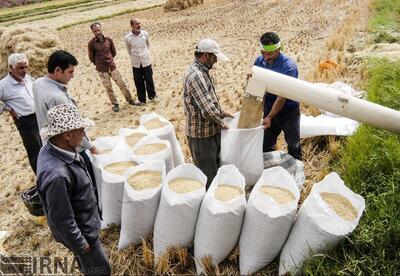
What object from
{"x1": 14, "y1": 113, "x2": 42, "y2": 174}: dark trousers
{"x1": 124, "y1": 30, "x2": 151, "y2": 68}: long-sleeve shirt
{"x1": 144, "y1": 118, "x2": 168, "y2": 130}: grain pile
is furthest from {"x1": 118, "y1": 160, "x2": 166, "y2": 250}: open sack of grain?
{"x1": 124, "y1": 30, "x2": 151, "y2": 68}: long-sleeve shirt

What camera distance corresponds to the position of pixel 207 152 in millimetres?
3488

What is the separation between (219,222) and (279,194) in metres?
0.50

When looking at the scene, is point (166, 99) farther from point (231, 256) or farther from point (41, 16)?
point (41, 16)

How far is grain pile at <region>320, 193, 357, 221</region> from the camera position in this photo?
2434mm

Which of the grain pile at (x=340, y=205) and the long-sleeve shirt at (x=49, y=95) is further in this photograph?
the long-sleeve shirt at (x=49, y=95)

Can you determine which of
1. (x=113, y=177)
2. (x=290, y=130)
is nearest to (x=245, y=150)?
(x=290, y=130)

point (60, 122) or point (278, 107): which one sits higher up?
point (60, 122)

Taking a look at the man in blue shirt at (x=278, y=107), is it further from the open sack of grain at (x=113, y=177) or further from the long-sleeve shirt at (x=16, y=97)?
the long-sleeve shirt at (x=16, y=97)

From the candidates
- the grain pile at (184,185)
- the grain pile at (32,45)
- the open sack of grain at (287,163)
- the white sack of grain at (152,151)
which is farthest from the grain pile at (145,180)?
the grain pile at (32,45)

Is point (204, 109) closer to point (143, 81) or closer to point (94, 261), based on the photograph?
point (94, 261)

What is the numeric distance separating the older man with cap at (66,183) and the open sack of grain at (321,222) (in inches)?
53.0

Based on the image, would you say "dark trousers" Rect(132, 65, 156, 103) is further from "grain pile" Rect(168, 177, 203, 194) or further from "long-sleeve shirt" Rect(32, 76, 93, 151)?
"grain pile" Rect(168, 177, 203, 194)

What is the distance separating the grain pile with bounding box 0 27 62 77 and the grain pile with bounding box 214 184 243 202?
8061 mm

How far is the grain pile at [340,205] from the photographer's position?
7.98 ft
